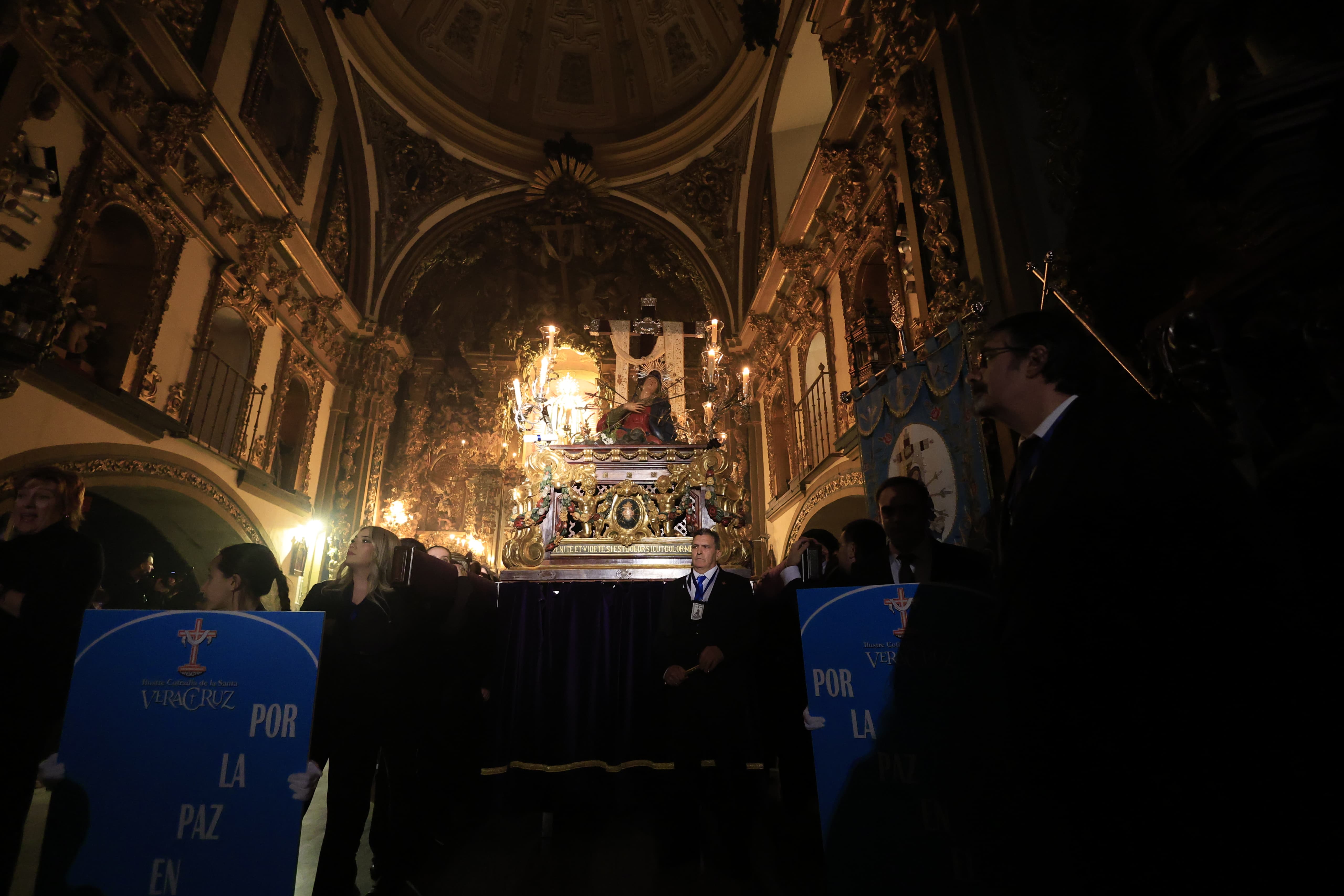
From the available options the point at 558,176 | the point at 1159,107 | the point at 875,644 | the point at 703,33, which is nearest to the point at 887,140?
the point at 1159,107

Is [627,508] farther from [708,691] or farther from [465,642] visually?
[708,691]

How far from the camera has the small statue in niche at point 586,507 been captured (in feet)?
14.0

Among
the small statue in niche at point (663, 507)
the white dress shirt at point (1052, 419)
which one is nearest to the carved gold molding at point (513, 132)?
the small statue in niche at point (663, 507)

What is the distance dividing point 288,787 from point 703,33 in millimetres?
12248

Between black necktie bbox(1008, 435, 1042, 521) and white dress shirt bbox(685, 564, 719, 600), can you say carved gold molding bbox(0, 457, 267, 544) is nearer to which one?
white dress shirt bbox(685, 564, 719, 600)

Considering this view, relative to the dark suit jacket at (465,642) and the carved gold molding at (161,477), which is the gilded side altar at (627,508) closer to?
the dark suit jacket at (465,642)

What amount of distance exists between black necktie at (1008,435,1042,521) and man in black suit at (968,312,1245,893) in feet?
0.73

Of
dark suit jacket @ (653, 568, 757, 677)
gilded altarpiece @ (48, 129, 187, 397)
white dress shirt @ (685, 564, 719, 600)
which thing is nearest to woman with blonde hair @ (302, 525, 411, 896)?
dark suit jacket @ (653, 568, 757, 677)

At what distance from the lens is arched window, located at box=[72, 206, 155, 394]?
227 inches

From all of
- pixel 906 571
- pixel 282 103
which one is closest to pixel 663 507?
pixel 906 571

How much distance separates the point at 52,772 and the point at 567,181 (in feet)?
38.7

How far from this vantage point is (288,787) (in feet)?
6.06

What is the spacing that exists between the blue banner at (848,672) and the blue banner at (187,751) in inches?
63.0

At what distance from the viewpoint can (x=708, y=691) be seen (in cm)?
290
